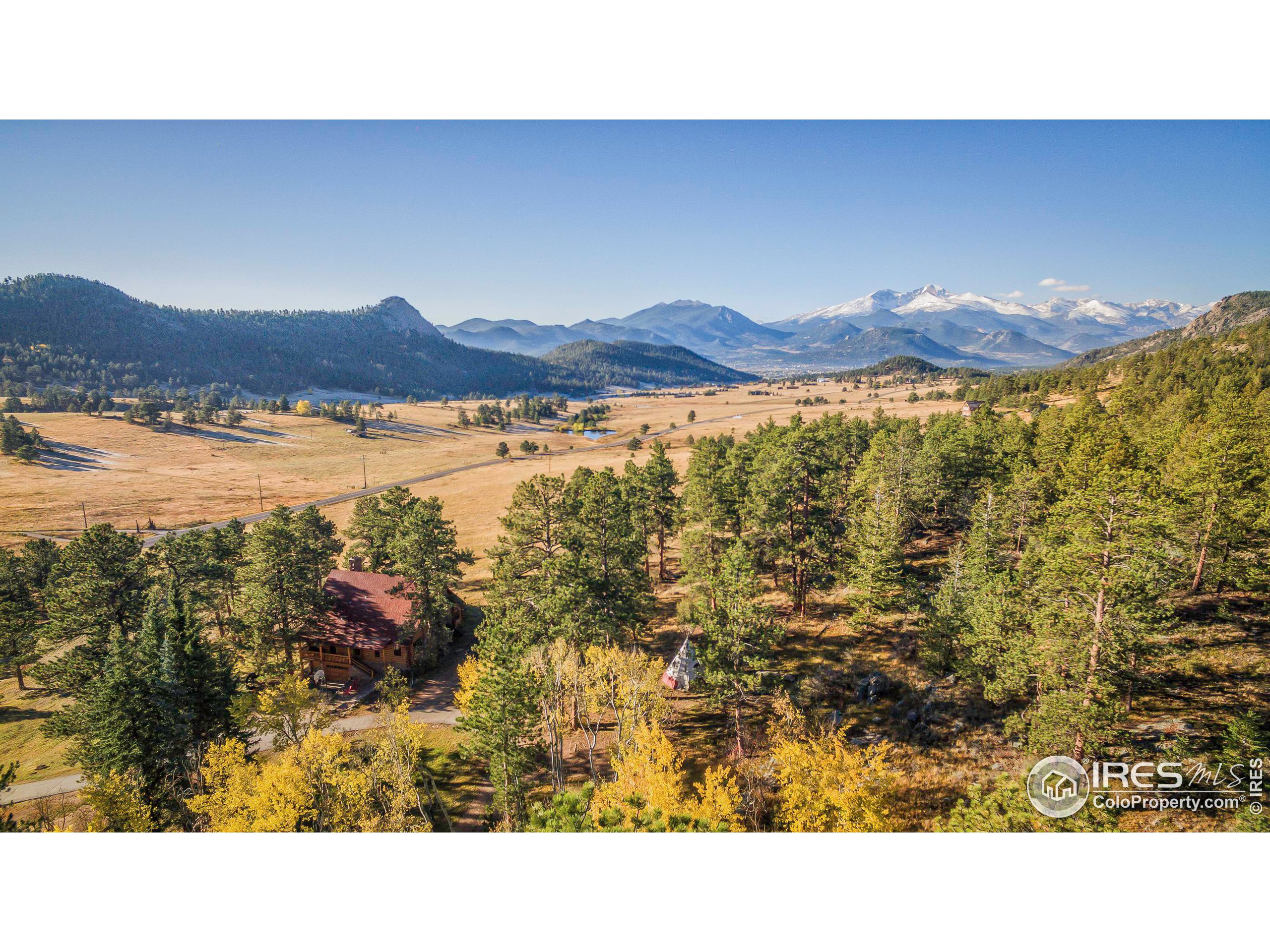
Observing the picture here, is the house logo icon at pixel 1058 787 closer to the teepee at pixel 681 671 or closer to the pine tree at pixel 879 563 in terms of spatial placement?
the pine tree at pixel 879 563

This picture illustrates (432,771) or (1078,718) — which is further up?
(1078,718)

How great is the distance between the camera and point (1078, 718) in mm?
17484

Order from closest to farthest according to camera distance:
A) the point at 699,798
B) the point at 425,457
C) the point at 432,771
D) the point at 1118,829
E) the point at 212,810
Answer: the point at 1118,829 → the point at 212,810 → the point at 699,798 → the point at 432,771 → the point at 425,457

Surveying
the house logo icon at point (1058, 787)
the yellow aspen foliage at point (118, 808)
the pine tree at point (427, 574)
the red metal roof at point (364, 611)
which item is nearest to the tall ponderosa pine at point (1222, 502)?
the house logo icon at point (1058, 787)

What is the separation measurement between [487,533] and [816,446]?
56.2 m

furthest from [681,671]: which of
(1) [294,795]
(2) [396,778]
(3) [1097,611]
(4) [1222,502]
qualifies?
(4) [1222,502]

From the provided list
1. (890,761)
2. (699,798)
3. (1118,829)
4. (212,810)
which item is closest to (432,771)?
(212,810)

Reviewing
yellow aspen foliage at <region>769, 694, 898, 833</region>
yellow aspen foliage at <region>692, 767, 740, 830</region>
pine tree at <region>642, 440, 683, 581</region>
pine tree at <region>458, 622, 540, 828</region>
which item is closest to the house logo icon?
yellow aspen foliage at <region>769, 694, 898, 833</region>

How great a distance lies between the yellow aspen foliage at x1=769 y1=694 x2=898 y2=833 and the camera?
19000 millimetres

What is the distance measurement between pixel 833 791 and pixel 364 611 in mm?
39181

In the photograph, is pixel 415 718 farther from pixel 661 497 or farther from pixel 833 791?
pixel 833 791

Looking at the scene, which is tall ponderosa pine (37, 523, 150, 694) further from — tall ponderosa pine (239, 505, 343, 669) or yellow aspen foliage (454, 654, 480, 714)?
yellow aspen foliage (454, 654, 480, 714)

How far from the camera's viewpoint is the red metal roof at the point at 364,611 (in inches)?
1652

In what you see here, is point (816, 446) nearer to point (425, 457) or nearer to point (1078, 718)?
point (1078, 718)
